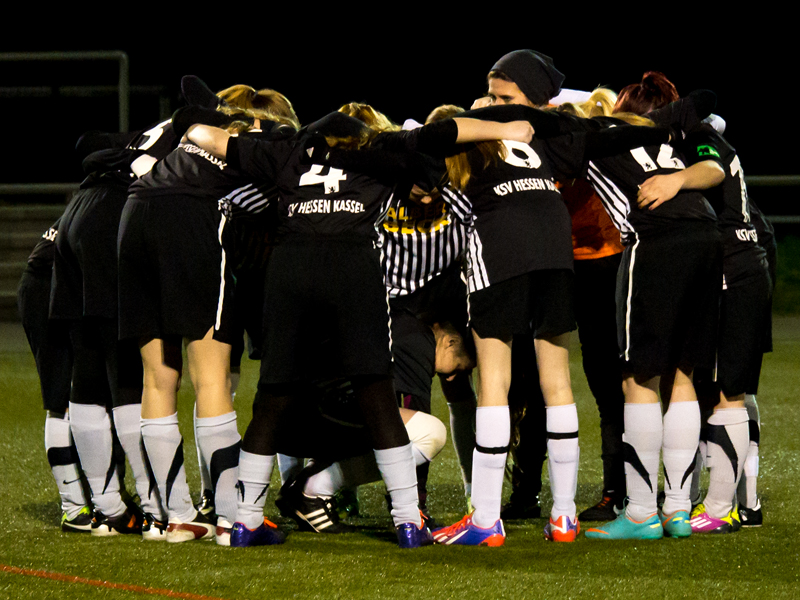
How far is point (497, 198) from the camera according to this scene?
11.2 ft

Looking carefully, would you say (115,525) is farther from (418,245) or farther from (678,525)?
(678,525)

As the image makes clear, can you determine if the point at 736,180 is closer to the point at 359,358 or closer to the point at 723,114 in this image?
the point at 359,358

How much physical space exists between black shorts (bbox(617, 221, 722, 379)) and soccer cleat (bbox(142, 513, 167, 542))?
1.55m

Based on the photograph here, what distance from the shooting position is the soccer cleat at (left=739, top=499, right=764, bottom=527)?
3723 mm

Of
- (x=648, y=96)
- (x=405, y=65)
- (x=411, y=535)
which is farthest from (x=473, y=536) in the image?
(x=405, y=65)

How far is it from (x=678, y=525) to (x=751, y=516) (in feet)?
1.34

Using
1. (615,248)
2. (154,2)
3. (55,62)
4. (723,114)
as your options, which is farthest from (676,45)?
(615,248)

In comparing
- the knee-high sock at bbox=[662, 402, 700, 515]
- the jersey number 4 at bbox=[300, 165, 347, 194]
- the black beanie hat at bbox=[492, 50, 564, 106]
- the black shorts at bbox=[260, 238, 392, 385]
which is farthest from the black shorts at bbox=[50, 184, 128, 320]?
the knee-high sock at bbox=[662, 402, 700, 515]

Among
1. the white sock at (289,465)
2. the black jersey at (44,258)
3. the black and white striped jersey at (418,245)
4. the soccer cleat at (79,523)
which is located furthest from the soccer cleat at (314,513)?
the black jersey at (44,258)

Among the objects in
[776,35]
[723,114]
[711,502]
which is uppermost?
[776,35]

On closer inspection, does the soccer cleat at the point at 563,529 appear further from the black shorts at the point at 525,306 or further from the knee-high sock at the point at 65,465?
the knee-high sock at the point at 65,465

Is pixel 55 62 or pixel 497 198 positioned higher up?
pixel 55 62

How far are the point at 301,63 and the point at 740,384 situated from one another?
1058cm

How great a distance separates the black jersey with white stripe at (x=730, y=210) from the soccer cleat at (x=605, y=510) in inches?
35.0
